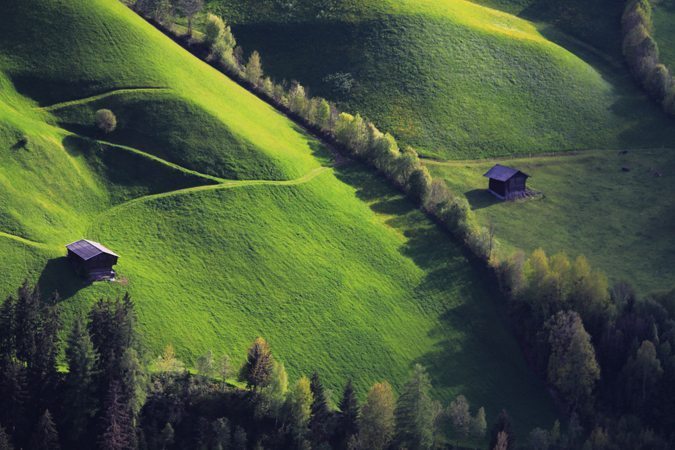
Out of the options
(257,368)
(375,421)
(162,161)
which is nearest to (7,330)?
(257,368)

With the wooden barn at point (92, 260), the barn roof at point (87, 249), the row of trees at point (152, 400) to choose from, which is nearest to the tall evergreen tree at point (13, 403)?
the row of trees at point (152, 400)

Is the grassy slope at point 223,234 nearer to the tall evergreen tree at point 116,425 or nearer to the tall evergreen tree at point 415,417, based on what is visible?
the tall evergreen tree at point 415,417

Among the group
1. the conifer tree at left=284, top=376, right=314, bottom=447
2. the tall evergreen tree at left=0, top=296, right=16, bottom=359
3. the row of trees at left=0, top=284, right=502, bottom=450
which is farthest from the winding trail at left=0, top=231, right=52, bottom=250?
the conifer tree at left=284, top=376, right=314, bottom=447

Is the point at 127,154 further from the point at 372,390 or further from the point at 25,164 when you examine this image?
the point at 372,390

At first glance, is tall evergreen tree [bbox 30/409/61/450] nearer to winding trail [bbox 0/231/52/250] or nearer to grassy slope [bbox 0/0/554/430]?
grassy slope [bbox 0/0/554/430]

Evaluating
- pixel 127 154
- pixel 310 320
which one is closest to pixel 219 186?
pixel 127 154

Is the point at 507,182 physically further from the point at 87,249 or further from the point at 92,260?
the point at 92,260
